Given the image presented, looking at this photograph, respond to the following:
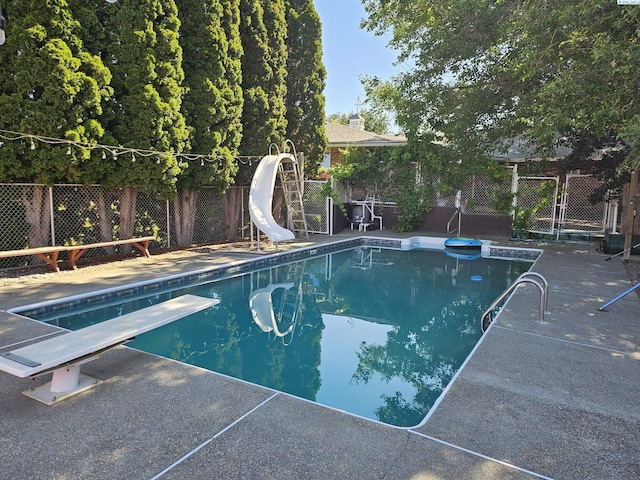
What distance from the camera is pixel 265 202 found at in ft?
34.5

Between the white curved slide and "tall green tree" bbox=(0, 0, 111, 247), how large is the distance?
3657 mm

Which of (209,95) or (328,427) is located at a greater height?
(209,95)

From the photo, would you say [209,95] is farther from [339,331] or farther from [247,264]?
[339,331]

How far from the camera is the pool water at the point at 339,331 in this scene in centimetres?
411

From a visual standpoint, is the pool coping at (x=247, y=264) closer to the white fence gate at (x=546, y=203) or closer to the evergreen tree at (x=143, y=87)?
the white fence gate at (x=546, y=203)

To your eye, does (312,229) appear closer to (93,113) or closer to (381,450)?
(93,113)

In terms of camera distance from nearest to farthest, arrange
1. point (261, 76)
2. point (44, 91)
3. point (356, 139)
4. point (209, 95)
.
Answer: point (44, 91), point (209, 95), point (261, 76), point (356, 139)

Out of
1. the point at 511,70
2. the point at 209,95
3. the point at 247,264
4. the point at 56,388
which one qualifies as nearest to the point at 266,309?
the point at 247,264

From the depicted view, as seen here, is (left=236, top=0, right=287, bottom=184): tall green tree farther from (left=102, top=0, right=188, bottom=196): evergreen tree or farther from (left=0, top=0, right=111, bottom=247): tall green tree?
(left=0, top=0, right=111, bottom=247): tall green tree

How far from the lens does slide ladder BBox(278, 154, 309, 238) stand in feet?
39.0

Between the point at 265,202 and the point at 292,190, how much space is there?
2244 mm

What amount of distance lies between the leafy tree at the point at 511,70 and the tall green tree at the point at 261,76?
2.86 m

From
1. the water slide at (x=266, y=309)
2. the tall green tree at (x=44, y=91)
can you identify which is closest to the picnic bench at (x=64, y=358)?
the water slide at (x=266, y=309)

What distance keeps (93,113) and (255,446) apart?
7.37m
